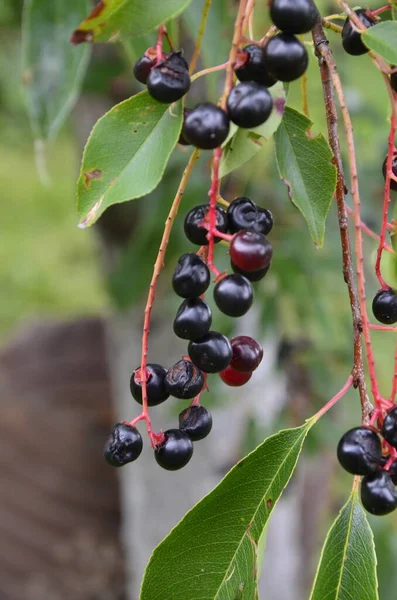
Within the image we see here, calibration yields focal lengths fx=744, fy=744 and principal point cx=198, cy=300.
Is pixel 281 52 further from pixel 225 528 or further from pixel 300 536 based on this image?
pixel 300 536

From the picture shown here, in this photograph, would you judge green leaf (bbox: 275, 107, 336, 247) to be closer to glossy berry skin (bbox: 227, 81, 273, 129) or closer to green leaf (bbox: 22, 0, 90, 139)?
glossy berry skin (bbox: 227, 81, 273, 129)

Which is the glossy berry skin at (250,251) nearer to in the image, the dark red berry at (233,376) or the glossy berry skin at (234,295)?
the glossy berry skin at (234,295)

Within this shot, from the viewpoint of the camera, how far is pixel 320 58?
1.97 feet

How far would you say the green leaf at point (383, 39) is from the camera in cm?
56

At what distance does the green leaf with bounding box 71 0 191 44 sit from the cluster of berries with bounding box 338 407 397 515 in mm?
350

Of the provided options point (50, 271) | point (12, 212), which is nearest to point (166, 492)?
point (50, 271)

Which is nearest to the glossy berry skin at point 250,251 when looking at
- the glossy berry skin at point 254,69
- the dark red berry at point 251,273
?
the dark red berry at point 251,273

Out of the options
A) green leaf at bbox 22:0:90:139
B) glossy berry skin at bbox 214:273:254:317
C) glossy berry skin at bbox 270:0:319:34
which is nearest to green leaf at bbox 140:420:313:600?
glossy berry skin at bbox 214:273:254:317

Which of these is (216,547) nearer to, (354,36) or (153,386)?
(153,386)

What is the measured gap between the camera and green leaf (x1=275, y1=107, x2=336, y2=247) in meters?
0.64

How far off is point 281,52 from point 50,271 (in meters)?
5.42

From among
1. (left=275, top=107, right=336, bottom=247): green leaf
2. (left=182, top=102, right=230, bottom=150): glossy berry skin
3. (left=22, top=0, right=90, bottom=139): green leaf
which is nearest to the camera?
(left=182, top=102, right=230, bottom=150): glossy berry skin

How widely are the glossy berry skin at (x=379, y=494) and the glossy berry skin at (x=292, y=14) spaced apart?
35 cm

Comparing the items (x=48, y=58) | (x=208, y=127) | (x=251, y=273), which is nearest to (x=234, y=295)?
(x=251, y=273)
